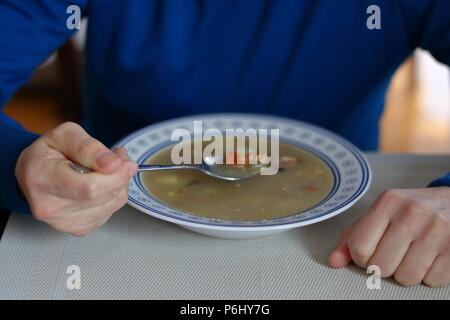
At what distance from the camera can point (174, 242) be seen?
808 millimetres

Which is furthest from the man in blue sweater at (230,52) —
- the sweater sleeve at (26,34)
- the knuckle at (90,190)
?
the knuckle at (90,190)

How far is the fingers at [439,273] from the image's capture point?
0.71 m

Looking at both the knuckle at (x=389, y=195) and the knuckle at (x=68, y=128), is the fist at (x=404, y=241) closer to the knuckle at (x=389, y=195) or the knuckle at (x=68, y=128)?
the knuckle at (x=389, y=195)

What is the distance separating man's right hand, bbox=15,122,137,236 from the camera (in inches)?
26.6

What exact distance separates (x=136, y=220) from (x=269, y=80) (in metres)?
0.45

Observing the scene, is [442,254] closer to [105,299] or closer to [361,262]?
[361,262]

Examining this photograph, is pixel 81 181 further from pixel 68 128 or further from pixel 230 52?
pixel 230 52

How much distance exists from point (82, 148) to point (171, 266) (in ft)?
0.62

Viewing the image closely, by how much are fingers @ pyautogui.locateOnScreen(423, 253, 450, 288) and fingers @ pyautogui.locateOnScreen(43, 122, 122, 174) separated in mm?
393

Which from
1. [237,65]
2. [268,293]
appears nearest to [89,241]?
[268,293]

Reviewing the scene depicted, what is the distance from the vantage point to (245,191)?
2.83 ft

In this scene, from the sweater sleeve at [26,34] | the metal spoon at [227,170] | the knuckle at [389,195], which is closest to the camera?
the knuckle at [389,195]

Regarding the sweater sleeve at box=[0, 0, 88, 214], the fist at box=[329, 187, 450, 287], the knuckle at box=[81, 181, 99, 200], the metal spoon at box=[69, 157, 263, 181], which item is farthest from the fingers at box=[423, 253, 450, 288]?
the sweater sleeve at box=[0, 0, 88, 214]

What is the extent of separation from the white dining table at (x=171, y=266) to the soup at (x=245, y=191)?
38 mm
